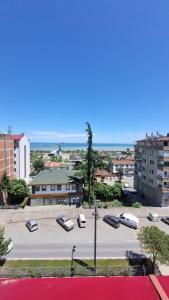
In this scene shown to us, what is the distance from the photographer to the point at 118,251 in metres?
33.6

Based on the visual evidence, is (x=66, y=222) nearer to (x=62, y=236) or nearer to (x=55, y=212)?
(x=62, y=236)

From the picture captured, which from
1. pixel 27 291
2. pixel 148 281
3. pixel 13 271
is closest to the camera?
pixel 27 291

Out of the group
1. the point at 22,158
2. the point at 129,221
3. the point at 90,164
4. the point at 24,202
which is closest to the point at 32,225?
the point at 24,202

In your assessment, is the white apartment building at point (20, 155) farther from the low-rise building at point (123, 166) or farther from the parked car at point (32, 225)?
the low-rise building at point (123, 166)

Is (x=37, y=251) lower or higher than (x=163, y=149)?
lower

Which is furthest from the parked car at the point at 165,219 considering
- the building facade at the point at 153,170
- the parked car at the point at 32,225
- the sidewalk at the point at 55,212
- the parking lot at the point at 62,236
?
the parked car at the point at 32,225

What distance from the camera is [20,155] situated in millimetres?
79812

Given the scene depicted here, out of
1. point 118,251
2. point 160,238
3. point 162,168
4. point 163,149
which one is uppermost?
point 163,149

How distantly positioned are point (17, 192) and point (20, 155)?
84.3 ft

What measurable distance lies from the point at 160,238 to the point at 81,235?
1499cm

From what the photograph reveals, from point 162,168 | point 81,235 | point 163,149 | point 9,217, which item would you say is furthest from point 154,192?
point 9,217

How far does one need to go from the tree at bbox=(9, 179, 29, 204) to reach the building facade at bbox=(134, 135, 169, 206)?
2834cm

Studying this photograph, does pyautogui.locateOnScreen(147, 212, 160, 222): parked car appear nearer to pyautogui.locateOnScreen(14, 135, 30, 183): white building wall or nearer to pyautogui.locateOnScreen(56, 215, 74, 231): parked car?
pyautogui.locateOnScreen(56, 215, 74, 231): parked car

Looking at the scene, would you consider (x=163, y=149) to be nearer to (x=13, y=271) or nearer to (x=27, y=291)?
(x=13, y=271)
